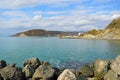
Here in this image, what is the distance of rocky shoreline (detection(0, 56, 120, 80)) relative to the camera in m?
25.3

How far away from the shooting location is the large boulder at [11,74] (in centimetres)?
2528

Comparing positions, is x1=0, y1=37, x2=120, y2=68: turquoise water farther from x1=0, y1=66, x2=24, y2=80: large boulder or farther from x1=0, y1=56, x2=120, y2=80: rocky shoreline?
x1=0, y1=66, x2=24, y2=80: large boulder

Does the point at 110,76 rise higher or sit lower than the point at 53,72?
lower

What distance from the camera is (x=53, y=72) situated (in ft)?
84.9

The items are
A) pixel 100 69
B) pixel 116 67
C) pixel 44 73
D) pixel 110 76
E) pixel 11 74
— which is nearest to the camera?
pixel 44 73

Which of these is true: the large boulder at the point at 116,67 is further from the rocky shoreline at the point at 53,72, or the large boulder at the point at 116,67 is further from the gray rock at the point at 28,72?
the gray rock at the point at 28,72

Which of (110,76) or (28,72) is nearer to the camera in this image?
(110,76)

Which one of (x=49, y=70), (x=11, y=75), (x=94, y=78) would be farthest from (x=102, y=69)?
(x=11, y=75)

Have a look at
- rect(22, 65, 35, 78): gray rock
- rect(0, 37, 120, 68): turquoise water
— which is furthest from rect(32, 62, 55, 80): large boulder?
rect(0, 37, 120, 68): turquoise water

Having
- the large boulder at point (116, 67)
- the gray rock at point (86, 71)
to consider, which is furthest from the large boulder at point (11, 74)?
the large boulder at point (116, 67)

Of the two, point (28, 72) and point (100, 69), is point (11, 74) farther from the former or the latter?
point (100, 69)

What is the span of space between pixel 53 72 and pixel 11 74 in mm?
3792

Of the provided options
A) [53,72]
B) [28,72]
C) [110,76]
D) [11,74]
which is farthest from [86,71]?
[11,74]

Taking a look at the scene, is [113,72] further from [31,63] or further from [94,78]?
[31,63]
